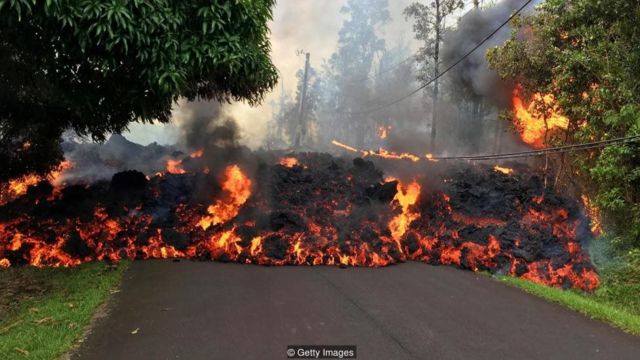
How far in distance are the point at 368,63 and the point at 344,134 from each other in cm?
1137

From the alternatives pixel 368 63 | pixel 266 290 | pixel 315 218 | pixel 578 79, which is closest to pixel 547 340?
pixel 266 290

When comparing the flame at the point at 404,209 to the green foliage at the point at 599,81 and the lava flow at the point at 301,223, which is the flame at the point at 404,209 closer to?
the lava flow at the point at 301,223

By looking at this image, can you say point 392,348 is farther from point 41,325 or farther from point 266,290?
point 41,325

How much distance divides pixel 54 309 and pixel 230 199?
287 inches

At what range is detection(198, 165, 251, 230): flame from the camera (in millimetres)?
13656

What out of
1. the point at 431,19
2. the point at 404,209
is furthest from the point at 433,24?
the point at 404,209

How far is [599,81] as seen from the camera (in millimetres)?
12703

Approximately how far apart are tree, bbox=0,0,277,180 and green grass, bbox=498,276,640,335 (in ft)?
22.0

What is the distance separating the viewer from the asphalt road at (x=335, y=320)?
20.2 feet

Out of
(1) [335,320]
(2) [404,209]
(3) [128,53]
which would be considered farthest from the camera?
(2) [404,209]

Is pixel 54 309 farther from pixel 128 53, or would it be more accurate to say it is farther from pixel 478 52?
pixel 478 52

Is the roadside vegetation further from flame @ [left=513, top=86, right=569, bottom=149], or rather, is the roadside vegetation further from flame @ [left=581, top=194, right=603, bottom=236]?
flame @ [left=513, top=86, right=569, bottom=149]

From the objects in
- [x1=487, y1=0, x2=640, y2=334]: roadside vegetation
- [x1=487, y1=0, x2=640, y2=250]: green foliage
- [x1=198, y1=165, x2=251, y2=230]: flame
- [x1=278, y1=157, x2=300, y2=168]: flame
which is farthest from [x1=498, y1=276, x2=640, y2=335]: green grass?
[x1=278, y1=157, x2=300, y2=168]: flame

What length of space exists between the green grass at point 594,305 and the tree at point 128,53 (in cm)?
671
